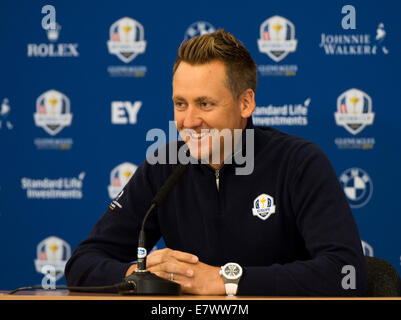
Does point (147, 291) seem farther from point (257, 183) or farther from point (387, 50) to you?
point (387, 50)

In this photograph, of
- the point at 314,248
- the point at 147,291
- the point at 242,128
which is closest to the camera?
the point at 147,291

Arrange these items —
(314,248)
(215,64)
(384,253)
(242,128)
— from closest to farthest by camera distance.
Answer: (314,248), (215,64), (242,128), (384,253)

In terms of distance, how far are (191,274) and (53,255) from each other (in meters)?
1.83

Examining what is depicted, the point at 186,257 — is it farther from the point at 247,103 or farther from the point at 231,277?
the point at 247,103

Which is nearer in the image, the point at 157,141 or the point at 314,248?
the point at 314,248

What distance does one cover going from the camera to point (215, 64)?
6.00 ft

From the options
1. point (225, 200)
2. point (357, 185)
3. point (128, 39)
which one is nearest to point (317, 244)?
point (225, 200)

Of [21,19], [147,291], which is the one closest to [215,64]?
[147,291]

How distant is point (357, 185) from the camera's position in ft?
9.53

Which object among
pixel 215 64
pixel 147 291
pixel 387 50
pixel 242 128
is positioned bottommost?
pixel 147 291

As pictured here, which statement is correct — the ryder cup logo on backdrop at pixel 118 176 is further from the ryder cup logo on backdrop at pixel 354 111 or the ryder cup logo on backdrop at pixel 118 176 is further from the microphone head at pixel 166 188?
the microphone head at pixel 166 188

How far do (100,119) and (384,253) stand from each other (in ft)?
5.51

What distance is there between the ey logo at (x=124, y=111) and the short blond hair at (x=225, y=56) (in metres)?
1.23

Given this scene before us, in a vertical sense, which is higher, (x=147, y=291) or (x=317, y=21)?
(x=317, y=21)
